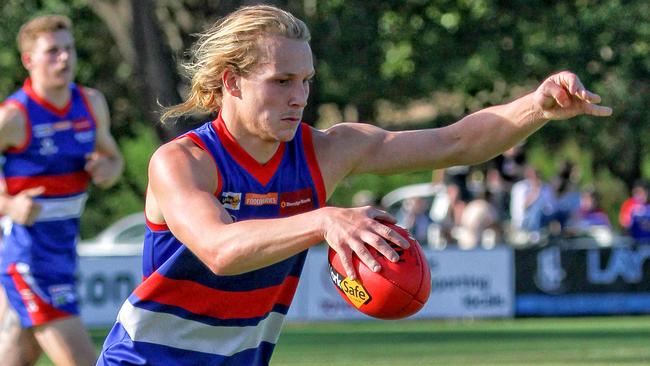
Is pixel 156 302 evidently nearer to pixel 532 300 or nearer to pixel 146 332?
pixel 146 332

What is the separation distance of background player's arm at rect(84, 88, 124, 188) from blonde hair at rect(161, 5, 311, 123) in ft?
8.91

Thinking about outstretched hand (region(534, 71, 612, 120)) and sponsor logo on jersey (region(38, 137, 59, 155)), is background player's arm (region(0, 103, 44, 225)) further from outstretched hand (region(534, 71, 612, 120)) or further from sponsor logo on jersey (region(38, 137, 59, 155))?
outstretched hand (region(534, 71, 612, 120))

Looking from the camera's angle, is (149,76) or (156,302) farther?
(149,76)

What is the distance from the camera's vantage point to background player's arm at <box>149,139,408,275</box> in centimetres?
364

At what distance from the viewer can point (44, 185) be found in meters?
7.55

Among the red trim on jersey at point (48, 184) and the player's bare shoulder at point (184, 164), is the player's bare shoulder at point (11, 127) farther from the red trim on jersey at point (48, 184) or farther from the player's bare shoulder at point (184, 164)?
the player's bare shoulder at point (184, 164)

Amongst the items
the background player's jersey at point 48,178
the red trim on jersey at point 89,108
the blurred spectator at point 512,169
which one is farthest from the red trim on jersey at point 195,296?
the blurred spectator at point 512,169

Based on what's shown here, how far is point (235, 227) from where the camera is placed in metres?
3.89

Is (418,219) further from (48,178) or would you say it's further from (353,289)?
(353,289)

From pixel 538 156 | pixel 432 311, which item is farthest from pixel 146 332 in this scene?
pixel 538 156

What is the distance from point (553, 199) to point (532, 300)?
192 centimetres

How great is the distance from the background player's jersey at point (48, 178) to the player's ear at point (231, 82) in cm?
299

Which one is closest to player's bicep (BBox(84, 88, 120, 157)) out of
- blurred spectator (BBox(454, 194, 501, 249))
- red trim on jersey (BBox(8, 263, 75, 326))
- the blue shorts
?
the blue shorts

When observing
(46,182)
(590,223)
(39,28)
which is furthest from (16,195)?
(590,223)
